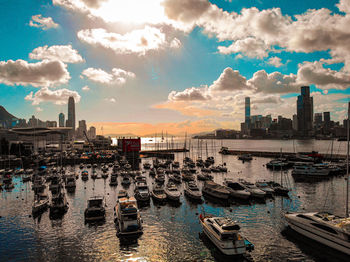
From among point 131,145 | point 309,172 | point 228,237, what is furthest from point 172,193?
point 131,145

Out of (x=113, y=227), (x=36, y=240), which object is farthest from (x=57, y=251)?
(x=113, y=227)

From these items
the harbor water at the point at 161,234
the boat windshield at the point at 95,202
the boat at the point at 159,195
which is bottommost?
the harbor water at the point at 161,234

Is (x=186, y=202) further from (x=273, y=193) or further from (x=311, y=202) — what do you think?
(x=311, y=202)

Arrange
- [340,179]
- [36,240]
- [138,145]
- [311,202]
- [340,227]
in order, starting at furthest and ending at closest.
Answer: [138,145], [340,179], [311,202], [36,240], [340,227]

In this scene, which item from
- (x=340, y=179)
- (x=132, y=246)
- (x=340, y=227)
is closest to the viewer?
(x=340, y=227)

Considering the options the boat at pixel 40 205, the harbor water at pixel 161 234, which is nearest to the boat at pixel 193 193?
the harbor water at pixel 161 234

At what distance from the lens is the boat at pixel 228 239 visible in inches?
936

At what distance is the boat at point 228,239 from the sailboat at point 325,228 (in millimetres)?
8572

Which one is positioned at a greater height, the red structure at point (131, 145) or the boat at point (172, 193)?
the red structure at point (131, 145)

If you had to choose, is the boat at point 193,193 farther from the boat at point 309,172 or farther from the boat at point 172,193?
the boat at point 309,172

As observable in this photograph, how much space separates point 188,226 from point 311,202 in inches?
1069

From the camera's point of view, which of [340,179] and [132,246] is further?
[340,179]

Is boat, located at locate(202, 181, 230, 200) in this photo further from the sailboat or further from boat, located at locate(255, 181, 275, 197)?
the sailboat

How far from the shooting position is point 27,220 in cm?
3625
